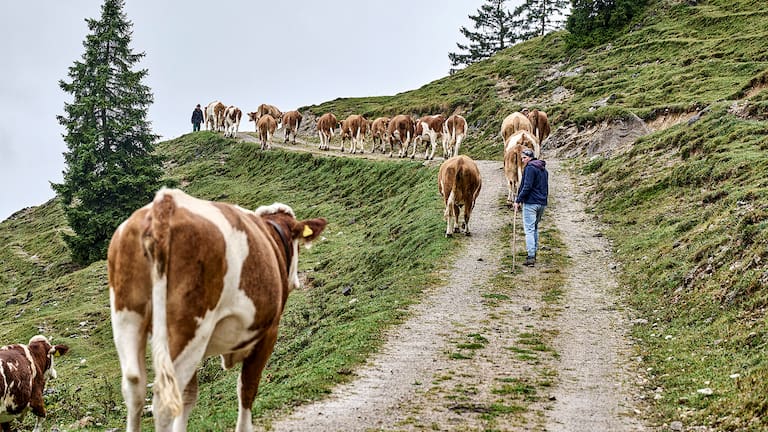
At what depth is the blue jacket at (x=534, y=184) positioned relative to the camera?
47.4 ft

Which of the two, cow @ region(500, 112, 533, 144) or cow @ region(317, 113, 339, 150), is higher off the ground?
cow @ region(317, 113, 339, 150)

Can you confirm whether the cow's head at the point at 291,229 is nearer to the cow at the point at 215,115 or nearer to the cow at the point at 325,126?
the cow at the point at 325,126

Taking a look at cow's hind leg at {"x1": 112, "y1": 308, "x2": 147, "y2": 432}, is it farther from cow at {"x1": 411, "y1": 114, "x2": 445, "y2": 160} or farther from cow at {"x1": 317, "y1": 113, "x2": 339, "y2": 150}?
cow at {"x1": 317, "y1": 113, "x2": 339, "y2": 150}

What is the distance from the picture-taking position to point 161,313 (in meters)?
4.24

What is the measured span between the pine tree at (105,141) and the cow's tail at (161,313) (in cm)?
2705

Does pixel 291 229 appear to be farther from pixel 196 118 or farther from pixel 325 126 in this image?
pixel 196 118

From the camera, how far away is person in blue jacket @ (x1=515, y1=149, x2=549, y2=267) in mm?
14469

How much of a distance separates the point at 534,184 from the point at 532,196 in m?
0.29

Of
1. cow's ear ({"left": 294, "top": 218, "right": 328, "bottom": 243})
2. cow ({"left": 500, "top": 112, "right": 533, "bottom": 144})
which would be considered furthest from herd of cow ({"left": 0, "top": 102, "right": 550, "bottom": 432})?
cow ({"left": 500, "top": 112, "right": 533, "bottom": 144})

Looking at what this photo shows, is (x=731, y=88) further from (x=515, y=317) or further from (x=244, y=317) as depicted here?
(x=244, y=317)

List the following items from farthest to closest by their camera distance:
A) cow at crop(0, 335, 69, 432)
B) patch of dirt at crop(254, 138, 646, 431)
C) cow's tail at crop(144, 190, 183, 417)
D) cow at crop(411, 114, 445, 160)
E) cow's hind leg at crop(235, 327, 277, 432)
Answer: cow at crop(411, 114, 445, 160) → cow at crop(0, 335, 69, 432) → patch of dirt at crop(254, 138, 646, 431) → cow's hind leg at crop(235, 327, 277, 432) → cow's tail at crop(144, 190, 183, 417)

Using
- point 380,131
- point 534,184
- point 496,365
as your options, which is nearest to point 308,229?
point 496,365

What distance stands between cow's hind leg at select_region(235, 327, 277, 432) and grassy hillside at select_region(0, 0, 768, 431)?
123cm

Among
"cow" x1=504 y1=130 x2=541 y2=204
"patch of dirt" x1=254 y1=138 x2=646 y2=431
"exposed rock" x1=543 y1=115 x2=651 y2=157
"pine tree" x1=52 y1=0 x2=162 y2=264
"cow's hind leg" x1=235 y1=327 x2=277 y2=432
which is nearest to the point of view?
"cow's hind leg" x1=235 y1=327 x2=277 y2=432
